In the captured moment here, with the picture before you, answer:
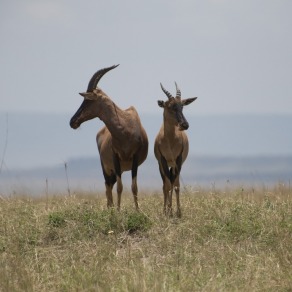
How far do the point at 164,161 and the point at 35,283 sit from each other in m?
5.60

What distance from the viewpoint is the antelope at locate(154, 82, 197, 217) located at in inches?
525

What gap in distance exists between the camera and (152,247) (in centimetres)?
→ 1062

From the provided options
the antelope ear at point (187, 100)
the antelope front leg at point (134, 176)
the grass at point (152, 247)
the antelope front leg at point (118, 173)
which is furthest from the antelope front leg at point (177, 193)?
the antelope ear at point (187, 100)

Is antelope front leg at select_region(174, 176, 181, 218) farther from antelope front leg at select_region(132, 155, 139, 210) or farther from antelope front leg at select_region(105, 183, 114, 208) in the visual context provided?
antelope front leg at select_region(105, 183, 114, 208)

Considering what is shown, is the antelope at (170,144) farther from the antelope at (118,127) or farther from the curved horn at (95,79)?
the curved horn at (95,79)

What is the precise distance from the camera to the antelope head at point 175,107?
43.2ft

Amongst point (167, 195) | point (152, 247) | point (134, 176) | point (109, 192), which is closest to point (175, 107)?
point (134, 176)

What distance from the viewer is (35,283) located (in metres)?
8.48

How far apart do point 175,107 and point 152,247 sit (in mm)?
3405

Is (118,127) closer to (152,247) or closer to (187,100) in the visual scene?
(187,100)

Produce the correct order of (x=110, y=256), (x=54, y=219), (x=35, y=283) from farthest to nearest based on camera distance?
(x=54, y=219) → (x=110, y=256) → (x=35, y=283)

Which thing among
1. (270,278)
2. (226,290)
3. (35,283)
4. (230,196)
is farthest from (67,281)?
(230,196)

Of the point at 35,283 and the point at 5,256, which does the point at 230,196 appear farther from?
the point at 35,283

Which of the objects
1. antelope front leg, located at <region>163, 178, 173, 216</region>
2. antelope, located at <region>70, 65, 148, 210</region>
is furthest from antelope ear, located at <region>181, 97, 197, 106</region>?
antelope front leg, located at <region>163, 178, 173, 216</region>
